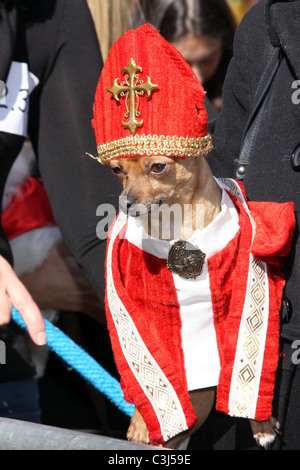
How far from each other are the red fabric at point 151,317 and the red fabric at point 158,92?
230mm

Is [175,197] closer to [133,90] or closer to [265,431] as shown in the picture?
[133,90]

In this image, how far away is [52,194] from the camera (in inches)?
59.6

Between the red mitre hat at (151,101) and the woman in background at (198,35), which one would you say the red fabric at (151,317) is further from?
the woman in background at (198,35)

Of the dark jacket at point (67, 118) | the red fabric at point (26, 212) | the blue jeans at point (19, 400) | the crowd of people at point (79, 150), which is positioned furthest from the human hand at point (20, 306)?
the red fabric at point (26, 212)

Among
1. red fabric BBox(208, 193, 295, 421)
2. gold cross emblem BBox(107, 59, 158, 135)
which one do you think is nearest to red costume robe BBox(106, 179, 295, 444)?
red fabric BBox(208, 193, 295, 421)

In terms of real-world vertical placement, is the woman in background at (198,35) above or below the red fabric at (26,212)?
above

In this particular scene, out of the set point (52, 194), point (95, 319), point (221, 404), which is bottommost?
point (95, 319)

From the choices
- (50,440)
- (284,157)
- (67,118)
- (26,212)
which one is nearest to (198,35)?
(26,212)

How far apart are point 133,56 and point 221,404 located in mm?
617

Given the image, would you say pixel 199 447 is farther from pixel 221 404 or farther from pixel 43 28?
pixel 43 28

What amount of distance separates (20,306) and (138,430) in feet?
1.04

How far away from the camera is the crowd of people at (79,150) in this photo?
1.14 metres

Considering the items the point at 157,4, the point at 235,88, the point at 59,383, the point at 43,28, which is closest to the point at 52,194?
the point at 43,28

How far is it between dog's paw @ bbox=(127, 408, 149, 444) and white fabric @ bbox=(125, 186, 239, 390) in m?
0.11
